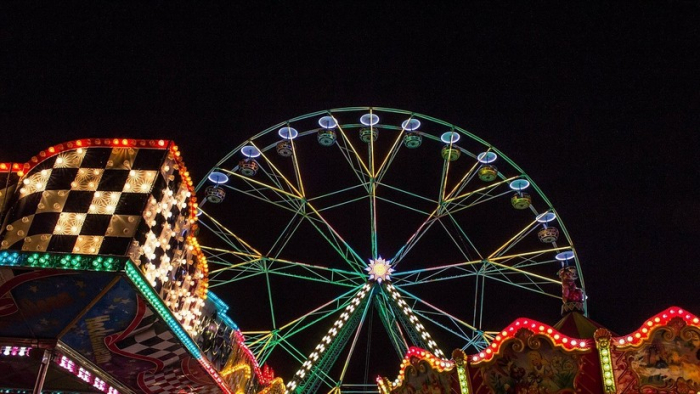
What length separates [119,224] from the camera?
855 centimetres

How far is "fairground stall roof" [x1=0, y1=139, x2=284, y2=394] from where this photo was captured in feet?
27.1

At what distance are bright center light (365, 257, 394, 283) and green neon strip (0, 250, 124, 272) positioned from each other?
344 inches

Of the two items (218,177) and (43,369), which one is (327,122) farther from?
(43,369)

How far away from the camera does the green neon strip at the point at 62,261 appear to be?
8016 millimetres

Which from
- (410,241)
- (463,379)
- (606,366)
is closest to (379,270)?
(410,241)

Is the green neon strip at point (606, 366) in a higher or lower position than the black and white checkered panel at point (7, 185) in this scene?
lower

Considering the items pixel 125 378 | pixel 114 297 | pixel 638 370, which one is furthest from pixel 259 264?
pixel 638 370

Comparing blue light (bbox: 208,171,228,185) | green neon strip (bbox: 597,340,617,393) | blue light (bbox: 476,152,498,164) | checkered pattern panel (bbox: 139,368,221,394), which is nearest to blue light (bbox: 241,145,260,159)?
blue light (bbox: 208,171,228,185)

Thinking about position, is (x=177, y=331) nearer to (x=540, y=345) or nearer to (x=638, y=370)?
(x=540, y=345)

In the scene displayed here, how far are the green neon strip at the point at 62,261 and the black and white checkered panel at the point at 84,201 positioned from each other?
0.15 m

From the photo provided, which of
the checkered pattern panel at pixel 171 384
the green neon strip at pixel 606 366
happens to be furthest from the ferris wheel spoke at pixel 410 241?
the green neon strip at pixel 606 366

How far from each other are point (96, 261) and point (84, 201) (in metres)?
1.12

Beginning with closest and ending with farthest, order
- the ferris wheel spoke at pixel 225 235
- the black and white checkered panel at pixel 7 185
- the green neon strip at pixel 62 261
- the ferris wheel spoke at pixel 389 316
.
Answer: the green neon strip at pixel 62 261, the black and white checkered panel at pixel 7 185, the ferris wheel spoke at pixel 389 316, the ferris wheel spoke at pixel 225 235

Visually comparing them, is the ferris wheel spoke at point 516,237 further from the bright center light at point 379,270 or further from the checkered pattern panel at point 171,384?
the checkered pattern panel at point 171,384
